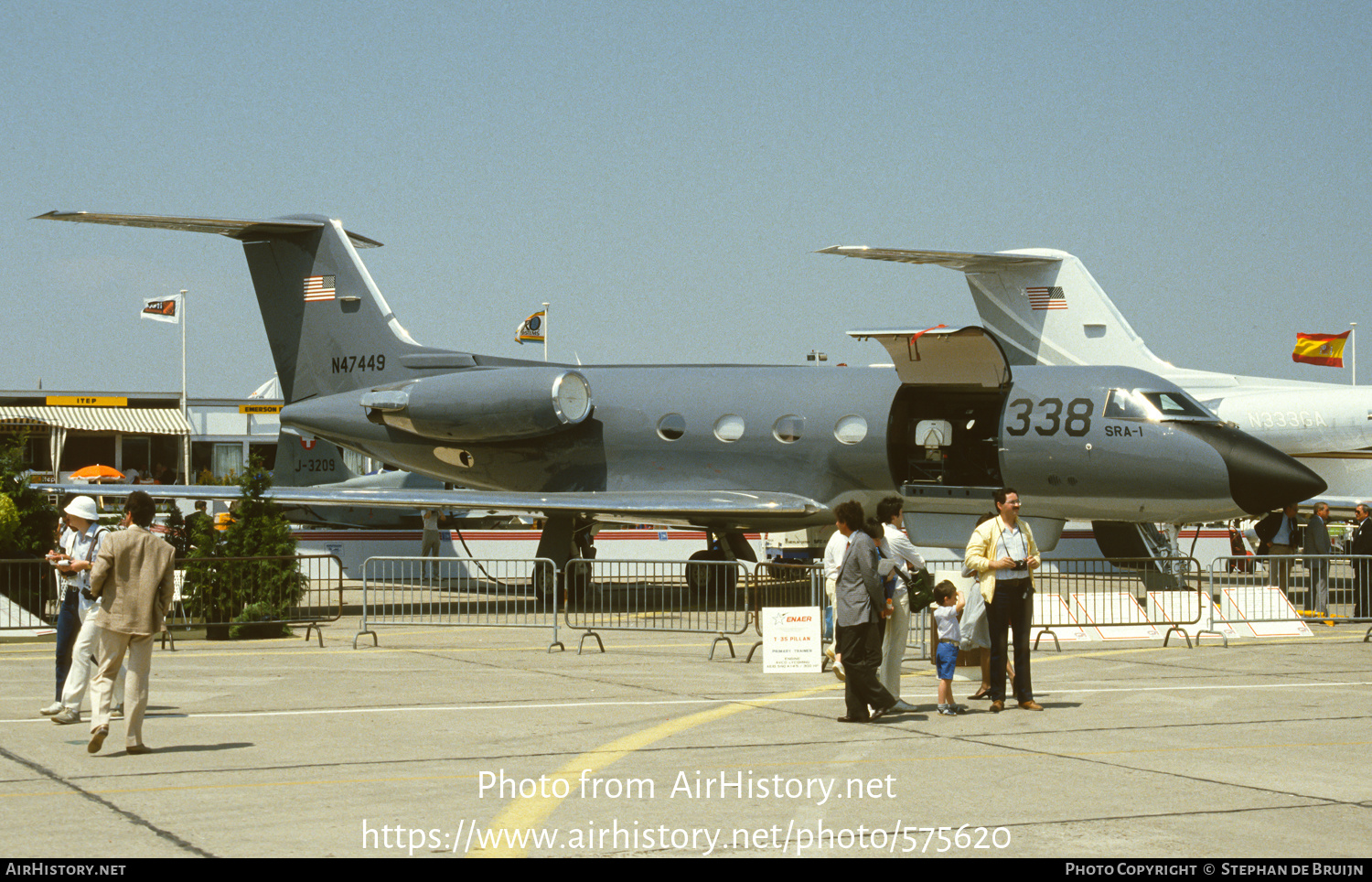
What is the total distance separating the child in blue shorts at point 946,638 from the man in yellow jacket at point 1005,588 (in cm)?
34

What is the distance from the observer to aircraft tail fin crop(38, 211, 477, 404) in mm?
25031

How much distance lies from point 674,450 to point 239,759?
1403cm

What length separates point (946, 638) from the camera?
35.9 ft

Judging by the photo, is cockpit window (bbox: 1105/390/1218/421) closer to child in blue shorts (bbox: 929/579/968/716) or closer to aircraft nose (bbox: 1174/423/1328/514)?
aircraft nose (bbox: 1174/423/1328/514)

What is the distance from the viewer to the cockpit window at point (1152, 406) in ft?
60.3

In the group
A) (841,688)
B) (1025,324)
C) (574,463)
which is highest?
(1025,324)

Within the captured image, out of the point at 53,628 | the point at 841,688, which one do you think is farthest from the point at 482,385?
the point at 841,688

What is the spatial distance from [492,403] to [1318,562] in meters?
12.5

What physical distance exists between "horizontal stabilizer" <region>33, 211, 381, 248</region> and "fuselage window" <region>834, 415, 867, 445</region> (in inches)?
429

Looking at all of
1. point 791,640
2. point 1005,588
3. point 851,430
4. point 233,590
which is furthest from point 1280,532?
point 233,590

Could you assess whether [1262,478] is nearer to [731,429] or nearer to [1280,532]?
[1280,532]

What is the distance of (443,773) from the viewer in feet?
26.0

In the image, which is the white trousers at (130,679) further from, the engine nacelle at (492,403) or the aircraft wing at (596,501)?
the engine nacelle at (492,403)
